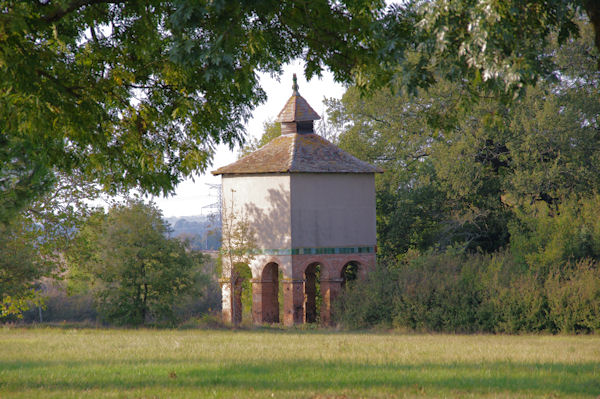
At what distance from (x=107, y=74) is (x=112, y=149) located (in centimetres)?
123

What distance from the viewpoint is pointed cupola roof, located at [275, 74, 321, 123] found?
31.7m

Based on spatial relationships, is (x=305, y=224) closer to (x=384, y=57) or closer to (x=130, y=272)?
(x=130, y=272)

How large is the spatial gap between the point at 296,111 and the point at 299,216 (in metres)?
5.34

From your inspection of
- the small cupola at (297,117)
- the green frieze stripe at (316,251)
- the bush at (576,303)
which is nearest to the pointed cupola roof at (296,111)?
the small cupola at (297,117)

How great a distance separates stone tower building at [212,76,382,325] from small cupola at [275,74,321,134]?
2.87 feet

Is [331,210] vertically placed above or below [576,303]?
above

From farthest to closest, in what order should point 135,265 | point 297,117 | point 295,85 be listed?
point 295,85, point 297,117, point 135,265

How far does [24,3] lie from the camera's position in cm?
816

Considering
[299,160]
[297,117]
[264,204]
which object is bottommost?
[264,204]

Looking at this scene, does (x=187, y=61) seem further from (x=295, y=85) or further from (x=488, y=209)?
(x=488, y=209)

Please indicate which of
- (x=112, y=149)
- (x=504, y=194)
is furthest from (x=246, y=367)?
(x=504, y=194)

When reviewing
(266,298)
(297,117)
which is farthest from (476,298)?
(297,117)

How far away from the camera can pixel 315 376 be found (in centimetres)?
1093

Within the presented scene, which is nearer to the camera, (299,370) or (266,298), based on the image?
(299,370)
